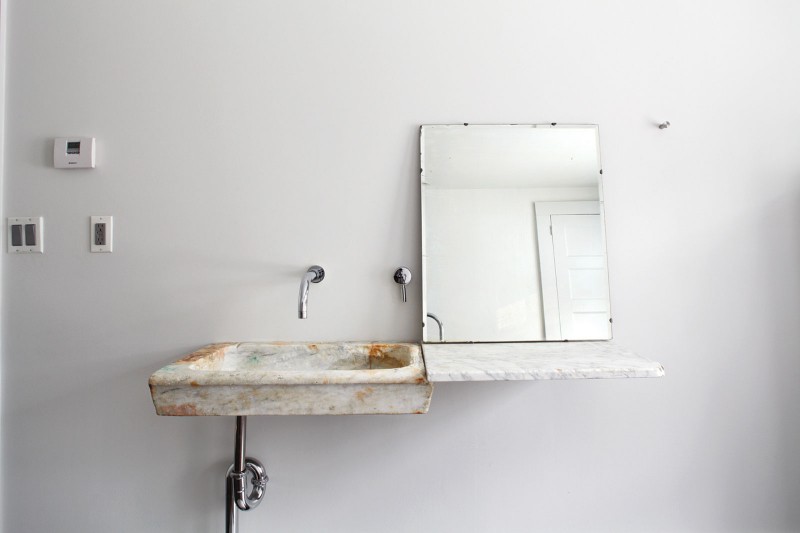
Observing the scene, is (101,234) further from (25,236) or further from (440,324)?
(440,324)

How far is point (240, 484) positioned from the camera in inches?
42.5

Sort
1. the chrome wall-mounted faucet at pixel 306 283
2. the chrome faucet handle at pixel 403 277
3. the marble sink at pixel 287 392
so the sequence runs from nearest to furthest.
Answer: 1. the marble sink at pixel 287 392
2. the chrome wall-mounted faucet at pixel 306 283
3. the chrome faucet handle at pixel 403 277

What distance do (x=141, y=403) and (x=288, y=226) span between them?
74 cm

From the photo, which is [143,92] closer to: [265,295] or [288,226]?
[288,226]

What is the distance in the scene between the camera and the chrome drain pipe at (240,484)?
1.07m

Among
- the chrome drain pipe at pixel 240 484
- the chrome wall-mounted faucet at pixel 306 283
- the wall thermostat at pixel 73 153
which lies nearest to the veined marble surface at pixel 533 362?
the chrome wall-mounted faucet at pixel 306 283

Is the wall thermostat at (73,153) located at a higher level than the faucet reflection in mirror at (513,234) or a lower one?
higher

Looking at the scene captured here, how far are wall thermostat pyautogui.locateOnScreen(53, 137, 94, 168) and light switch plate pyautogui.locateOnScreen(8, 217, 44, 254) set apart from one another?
0.20 meters

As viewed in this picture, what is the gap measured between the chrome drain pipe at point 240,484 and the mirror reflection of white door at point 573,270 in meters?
0.98

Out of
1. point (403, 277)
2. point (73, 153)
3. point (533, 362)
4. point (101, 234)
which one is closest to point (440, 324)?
point (403, 277)

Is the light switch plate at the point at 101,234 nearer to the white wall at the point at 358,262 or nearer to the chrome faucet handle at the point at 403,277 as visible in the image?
the white wall at the point at 358,262

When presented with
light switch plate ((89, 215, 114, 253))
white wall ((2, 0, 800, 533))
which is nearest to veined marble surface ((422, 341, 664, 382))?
white wall ((2, 0, 800, 533))

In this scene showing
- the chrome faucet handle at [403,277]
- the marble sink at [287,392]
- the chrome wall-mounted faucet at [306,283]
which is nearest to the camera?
the marble sink at [287,392]

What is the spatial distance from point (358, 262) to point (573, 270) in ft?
2.28
